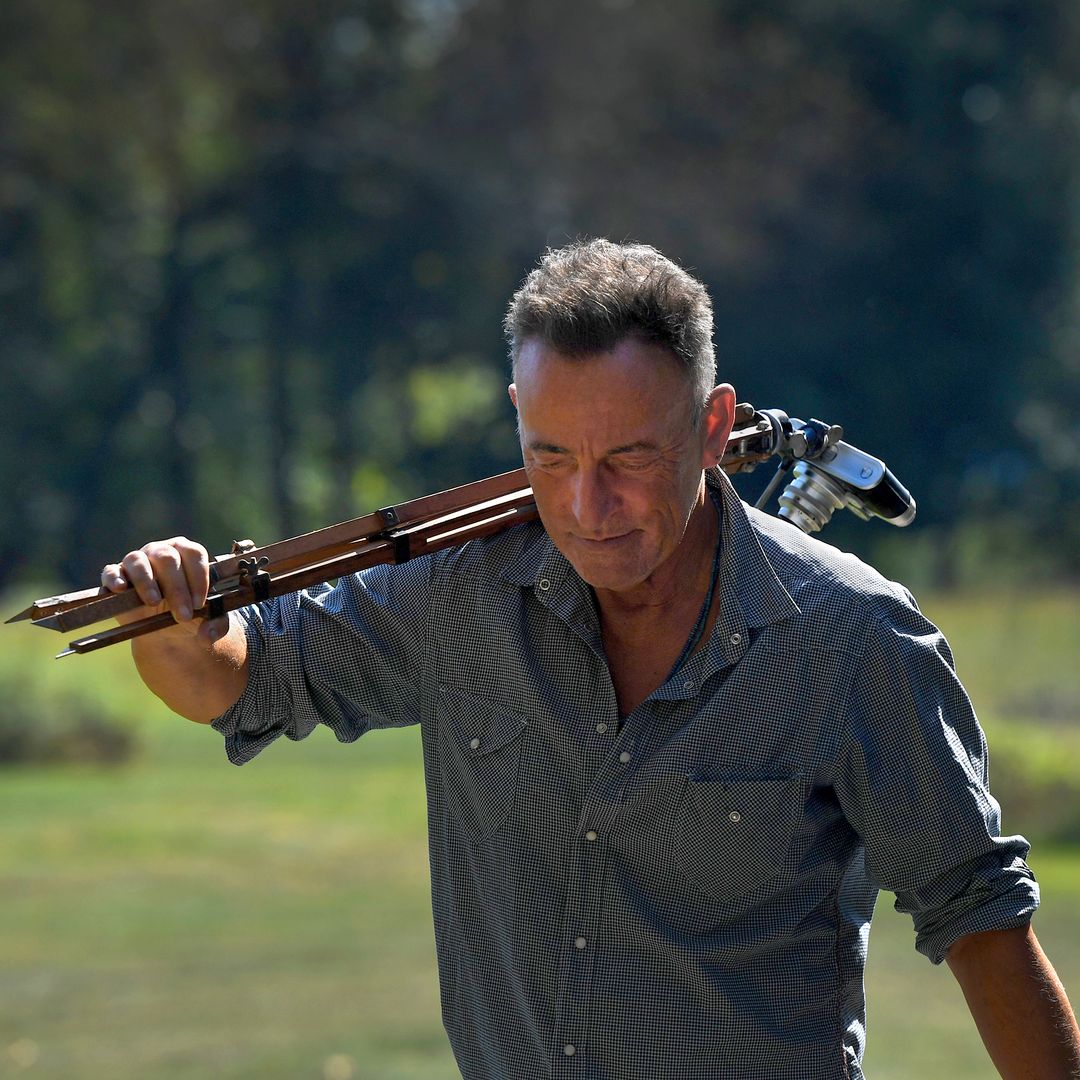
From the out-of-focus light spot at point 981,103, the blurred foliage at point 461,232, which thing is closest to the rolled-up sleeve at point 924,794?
the blurred foliage at point 461,232

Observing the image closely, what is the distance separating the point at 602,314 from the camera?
5.33 ft

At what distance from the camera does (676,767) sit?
1717 millimetres

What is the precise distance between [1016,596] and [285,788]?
272 inches

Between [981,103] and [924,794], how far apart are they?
1499 cm

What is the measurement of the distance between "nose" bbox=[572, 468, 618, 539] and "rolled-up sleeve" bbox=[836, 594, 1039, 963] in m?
0.29

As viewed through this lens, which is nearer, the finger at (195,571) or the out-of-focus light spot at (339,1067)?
the finger at (195,571)

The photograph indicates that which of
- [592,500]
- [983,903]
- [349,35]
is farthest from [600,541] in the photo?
[349,35]

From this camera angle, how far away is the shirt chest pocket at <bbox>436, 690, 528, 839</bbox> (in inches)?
70.7

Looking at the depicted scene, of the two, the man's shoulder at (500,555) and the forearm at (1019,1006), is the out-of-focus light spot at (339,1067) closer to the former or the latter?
the man's shoulder at (500,555)

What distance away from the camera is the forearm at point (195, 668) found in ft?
5.80

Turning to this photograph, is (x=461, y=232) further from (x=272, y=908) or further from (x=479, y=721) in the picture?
(x=479, y=721)

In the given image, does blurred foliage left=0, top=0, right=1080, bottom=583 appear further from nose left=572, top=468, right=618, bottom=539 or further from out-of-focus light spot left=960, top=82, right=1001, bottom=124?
nose left=572, top=468, right=618, bottom=539

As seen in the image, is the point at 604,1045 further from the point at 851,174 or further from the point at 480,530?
the point at 851,174

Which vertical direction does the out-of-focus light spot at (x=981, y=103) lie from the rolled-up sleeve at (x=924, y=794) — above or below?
above
